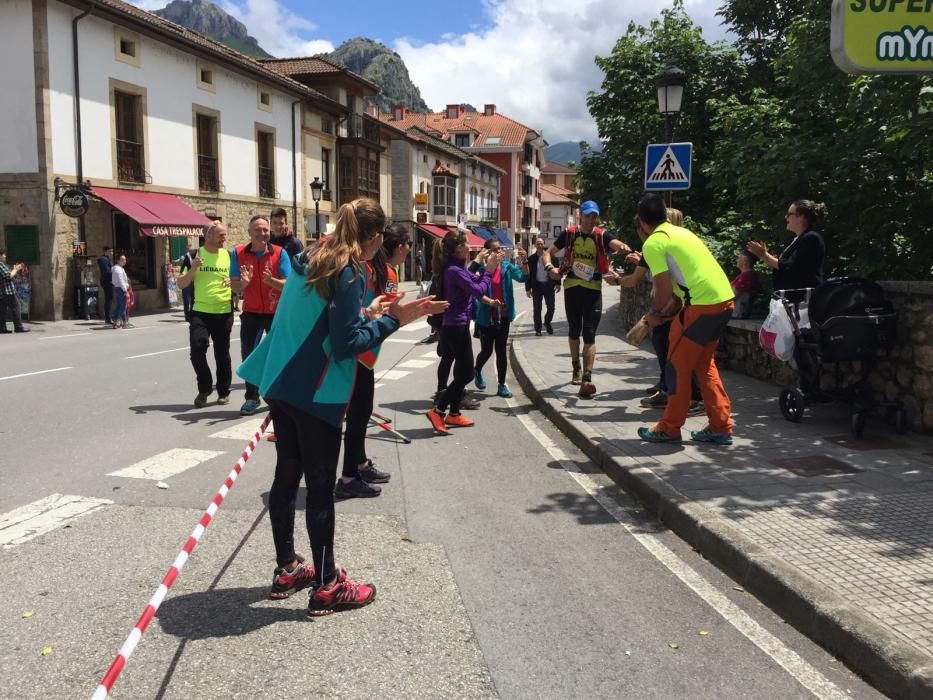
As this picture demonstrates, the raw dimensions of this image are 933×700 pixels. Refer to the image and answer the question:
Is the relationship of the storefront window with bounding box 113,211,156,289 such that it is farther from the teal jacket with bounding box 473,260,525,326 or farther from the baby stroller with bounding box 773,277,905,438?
the baby stroller with bounding box 773,277,905,438

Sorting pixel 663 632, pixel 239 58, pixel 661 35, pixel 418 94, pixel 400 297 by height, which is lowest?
pixel 663 632

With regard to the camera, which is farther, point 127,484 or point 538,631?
point 127,484

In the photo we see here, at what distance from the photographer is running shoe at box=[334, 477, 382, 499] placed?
5160mm

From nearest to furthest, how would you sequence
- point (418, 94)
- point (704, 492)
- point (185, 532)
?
point (185, 532)
point (704, 492)
point (418, 94)

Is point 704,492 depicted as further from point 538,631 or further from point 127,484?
point 127,484

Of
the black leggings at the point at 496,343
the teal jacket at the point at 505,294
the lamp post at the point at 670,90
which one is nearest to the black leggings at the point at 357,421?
the teal jacket at the point at 505,294

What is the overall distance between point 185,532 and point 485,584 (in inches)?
71.2

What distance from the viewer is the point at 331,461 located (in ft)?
11.3

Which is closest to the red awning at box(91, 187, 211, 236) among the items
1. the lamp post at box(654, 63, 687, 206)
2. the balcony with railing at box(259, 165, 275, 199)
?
the balcony with railing at box(259, 165, 275, 199)

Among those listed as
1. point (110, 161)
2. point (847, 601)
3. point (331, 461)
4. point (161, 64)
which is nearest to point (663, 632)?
point (847, 601)

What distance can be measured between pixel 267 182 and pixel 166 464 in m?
26.2

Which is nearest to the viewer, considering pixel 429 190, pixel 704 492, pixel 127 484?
pixel 704 492

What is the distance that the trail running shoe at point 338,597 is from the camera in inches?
133

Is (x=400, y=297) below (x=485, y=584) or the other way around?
the other way around
